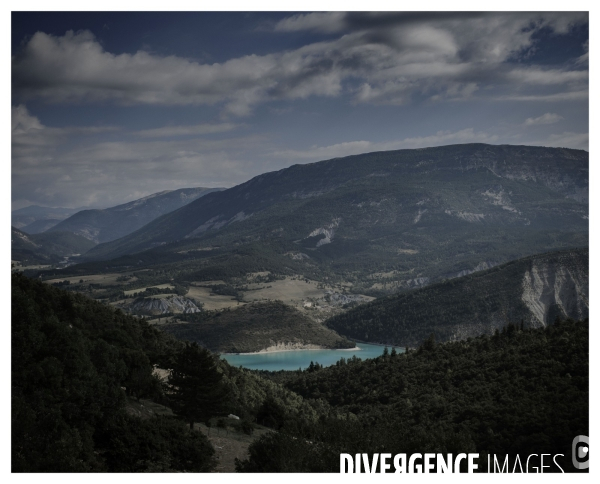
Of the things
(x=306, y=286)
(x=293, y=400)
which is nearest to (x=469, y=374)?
(x=293, y=400)

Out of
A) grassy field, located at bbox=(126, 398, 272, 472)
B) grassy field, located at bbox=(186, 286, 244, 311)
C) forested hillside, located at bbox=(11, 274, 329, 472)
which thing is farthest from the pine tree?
grassy field, located at bbox=(186, 286, 244, 311)

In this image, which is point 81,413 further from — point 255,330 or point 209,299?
point 209,299

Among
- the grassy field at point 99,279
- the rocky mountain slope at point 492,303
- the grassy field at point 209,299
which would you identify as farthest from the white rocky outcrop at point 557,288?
the grassy field at point 99,279

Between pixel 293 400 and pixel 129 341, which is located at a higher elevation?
pixel 129 341

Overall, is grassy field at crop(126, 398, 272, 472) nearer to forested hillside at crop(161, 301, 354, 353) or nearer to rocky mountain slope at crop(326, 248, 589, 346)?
forested hillside at crop(161, 301, 354, 353)
